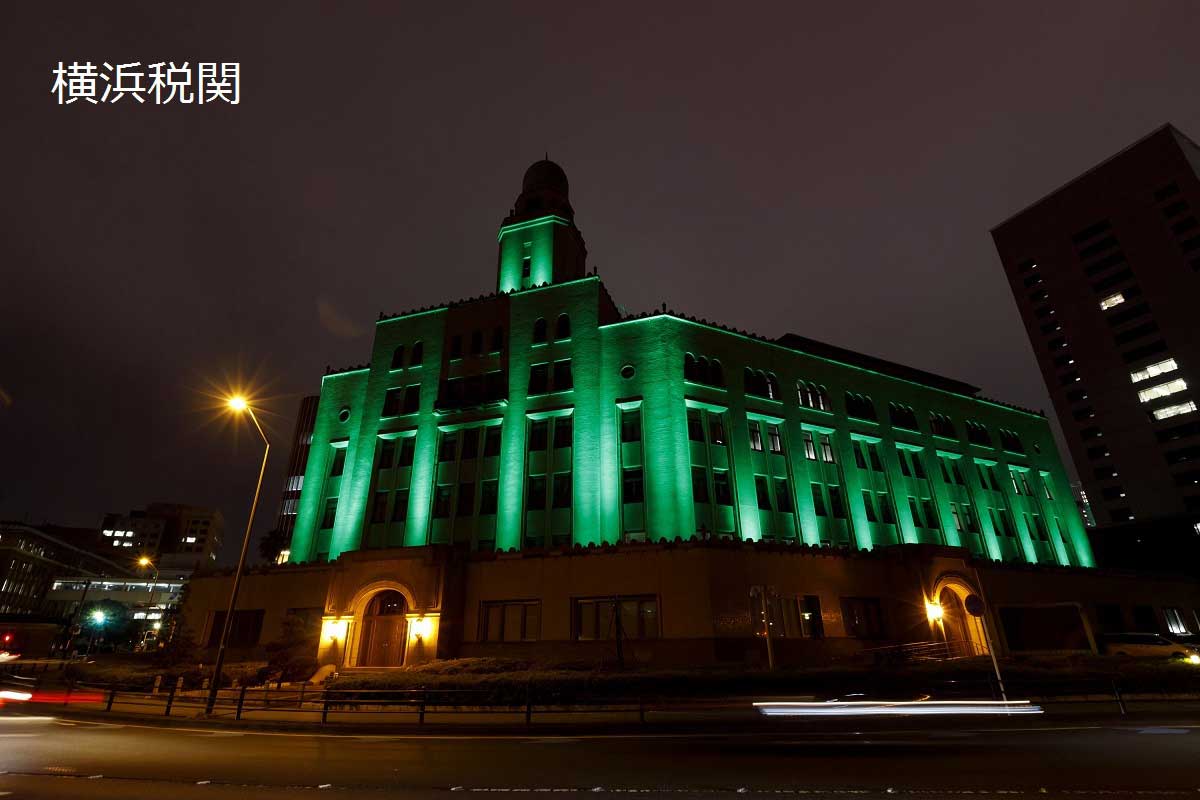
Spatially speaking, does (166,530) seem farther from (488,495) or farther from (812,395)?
(812,395)

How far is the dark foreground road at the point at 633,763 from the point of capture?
29.0 ft

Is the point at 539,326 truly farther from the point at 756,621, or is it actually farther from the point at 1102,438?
the point at 1102,438

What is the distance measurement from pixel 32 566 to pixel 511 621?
4954 inches

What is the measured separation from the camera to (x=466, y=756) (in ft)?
39.3

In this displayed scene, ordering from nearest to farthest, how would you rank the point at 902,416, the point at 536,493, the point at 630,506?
the point at 630,506
the point at 536,493
the point at 902,416

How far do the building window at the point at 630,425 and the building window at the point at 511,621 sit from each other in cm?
1070

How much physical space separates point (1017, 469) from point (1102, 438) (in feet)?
192

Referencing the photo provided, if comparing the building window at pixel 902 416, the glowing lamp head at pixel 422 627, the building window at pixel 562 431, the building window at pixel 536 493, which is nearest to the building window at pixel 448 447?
the building window at pixel 536 493

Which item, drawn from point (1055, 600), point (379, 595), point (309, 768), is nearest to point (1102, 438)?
point (1055, 600)

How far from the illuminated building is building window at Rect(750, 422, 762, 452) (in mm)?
164

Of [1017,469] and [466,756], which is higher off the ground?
[1017,469]

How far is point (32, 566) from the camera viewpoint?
4085 inches

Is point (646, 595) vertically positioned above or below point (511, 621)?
above

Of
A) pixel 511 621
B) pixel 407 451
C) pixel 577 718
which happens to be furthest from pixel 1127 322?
pixel 577 718
